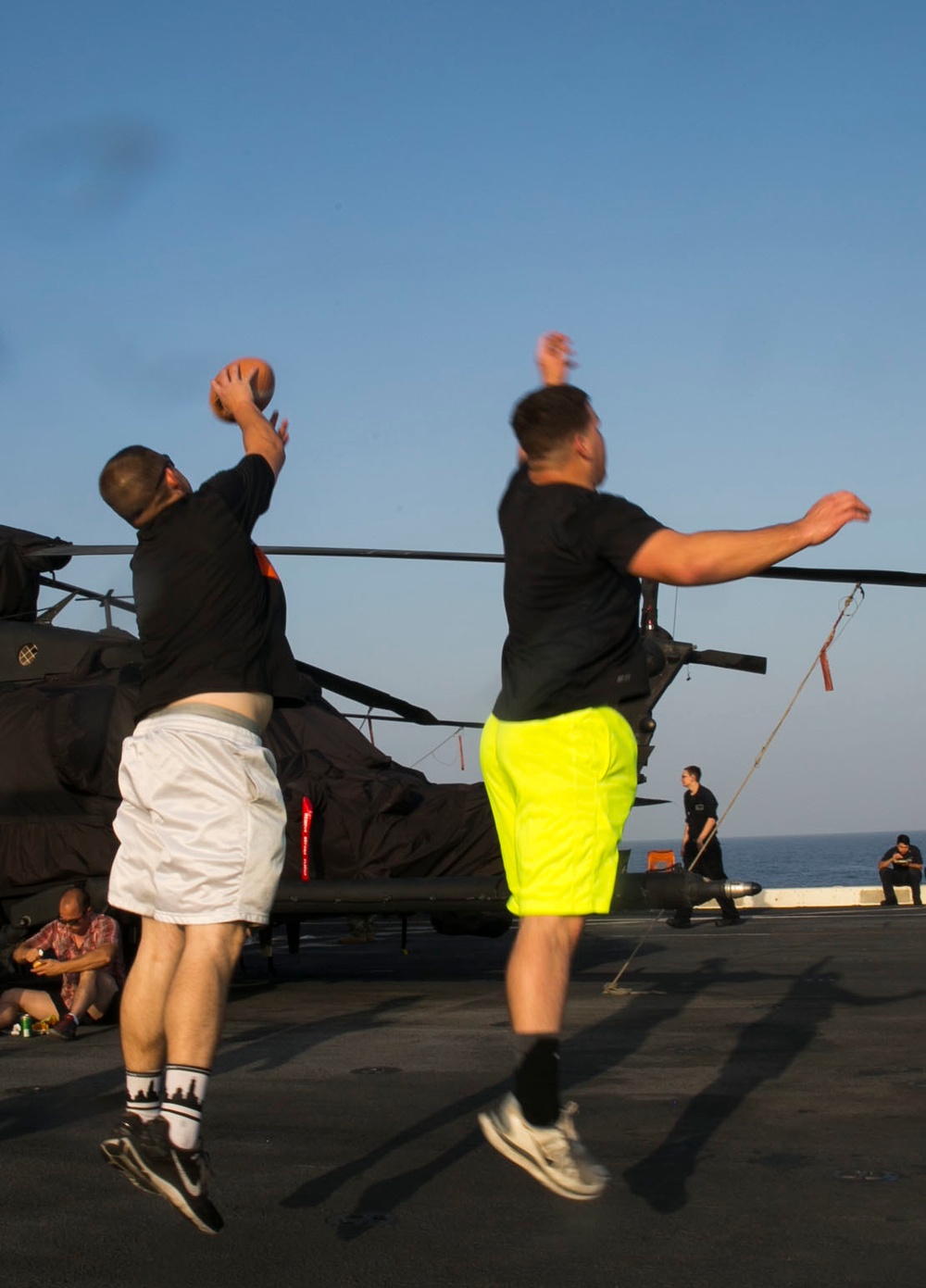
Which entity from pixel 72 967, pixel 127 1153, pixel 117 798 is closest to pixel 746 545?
pixel 127 1153

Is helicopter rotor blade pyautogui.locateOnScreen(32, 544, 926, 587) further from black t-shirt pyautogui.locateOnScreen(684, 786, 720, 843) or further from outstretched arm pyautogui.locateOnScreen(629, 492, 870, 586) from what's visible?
black t-shirt pyautogui.locateOnScreen(684, 786, 720, 843)

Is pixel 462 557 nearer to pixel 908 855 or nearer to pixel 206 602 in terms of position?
pixel 206 602

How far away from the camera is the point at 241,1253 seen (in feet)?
11.0

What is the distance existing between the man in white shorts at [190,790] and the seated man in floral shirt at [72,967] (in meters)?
4.93

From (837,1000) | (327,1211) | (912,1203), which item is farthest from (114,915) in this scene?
(912,1203)

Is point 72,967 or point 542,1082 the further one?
point 72,967

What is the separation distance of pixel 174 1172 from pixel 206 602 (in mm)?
1432

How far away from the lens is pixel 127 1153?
10.5 feet

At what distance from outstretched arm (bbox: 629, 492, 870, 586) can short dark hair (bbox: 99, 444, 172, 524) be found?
1.46 meters

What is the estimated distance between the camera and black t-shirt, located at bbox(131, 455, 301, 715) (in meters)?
3.61

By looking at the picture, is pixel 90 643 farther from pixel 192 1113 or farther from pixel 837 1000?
pixel 192 1113

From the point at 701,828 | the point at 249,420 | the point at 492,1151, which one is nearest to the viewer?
the point at 249,420

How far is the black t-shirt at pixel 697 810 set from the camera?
54.9ft

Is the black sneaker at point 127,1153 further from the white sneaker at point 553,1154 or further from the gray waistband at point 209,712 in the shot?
the gray waistband at point 209,712
